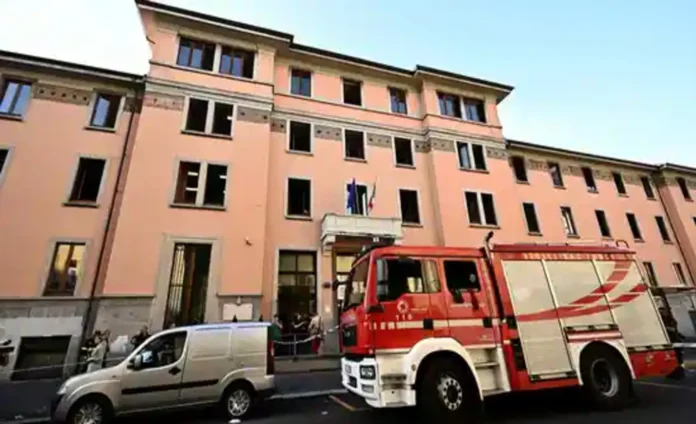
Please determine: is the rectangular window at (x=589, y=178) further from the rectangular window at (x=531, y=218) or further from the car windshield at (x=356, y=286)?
the car windshield at (x=356, y=286)

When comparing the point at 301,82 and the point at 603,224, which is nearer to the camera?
the point at 301,82

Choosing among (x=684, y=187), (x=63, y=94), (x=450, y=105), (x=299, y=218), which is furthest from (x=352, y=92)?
(x=684, y=187)

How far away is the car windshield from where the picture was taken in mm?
6460

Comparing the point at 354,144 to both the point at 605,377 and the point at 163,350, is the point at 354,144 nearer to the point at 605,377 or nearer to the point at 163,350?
the point at 163,350

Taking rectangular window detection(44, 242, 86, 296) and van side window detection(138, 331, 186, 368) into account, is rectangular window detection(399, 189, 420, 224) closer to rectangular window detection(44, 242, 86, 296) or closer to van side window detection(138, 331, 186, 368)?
van side window detection(138, 331, 186, 368)

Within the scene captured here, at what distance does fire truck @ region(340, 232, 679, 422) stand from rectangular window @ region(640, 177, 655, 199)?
25.9m

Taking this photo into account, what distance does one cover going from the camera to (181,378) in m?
6.98

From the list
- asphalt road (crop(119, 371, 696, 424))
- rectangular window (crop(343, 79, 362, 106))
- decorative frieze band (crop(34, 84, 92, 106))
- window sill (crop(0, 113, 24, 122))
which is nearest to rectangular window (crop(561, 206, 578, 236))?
rectangular window (crop(343, 79, 362, 106))

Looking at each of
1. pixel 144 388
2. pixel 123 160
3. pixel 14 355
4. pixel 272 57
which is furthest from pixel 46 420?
pixel 272 57

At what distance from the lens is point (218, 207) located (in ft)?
47.9

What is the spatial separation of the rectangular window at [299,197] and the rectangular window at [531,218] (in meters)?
14.2

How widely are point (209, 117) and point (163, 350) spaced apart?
38.9ft

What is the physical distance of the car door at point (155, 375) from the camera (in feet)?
21.6

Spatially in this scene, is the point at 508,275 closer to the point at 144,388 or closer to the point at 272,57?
the point at 144,388
